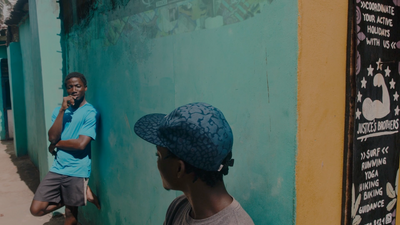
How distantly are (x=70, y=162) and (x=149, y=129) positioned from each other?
257 cm

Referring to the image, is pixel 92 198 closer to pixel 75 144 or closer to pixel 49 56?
pixel 75 144

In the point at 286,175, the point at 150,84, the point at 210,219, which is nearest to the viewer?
the point at 210,219

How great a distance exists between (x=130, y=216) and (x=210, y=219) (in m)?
2.08

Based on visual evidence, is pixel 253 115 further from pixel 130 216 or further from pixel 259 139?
pixel 130 216

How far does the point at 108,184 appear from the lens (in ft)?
12.2

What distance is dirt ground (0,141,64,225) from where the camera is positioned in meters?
4.70

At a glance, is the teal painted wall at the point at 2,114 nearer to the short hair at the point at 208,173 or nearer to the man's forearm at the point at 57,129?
the man's forearm at the point at 57,129

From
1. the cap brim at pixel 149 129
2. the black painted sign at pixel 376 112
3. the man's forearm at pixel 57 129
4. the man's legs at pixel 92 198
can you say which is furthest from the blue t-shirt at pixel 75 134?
the black painted sign at pixel 376 112

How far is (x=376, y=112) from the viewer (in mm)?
1924

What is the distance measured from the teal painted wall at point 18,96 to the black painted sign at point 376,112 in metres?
9.28

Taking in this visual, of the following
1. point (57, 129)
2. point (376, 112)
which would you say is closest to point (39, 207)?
point (57, 129)

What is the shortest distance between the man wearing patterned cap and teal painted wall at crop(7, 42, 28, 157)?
8964mm

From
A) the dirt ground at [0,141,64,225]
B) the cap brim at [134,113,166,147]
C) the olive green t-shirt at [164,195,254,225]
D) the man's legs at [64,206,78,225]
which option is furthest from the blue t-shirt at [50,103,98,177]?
the olive green t-shirt at [164,195,254,225]

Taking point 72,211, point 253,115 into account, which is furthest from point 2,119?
point 253,115
